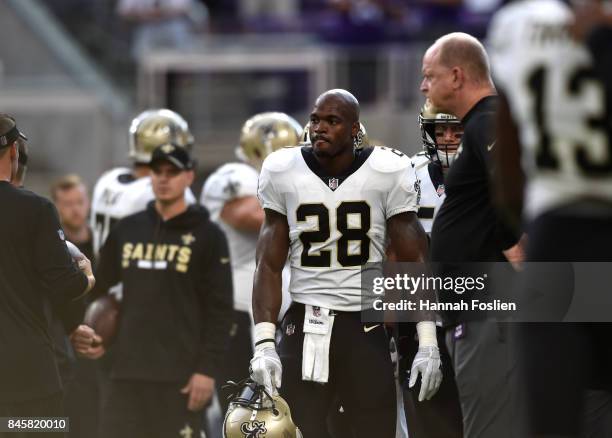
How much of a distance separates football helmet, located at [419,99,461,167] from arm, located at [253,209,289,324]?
3.09 feet

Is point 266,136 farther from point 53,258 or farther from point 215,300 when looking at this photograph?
point 53,258

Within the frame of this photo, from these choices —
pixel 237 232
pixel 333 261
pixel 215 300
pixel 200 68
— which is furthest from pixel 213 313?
pixel 200 68

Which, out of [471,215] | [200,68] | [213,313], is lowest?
[471,215]

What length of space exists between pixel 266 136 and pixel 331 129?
9.41 ft

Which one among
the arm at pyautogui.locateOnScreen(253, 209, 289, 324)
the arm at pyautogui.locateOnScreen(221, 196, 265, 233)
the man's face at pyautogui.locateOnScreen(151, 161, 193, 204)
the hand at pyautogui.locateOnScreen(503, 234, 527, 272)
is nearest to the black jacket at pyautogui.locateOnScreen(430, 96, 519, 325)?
the hand at pyautogui.locateOnScreen(503, 234, 527, 272)

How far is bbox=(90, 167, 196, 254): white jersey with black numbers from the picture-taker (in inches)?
318

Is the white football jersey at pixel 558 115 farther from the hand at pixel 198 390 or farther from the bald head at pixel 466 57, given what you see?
the hand at pixel 198 390

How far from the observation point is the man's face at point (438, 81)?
5.59 meters

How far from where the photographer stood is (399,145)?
1686 cm

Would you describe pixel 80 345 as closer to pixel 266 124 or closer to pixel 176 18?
pixel 266 124

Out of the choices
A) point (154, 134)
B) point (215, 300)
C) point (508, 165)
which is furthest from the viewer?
point (154, 134)

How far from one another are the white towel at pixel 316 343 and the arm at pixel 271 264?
146 millimetres

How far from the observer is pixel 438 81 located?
561 centimetres

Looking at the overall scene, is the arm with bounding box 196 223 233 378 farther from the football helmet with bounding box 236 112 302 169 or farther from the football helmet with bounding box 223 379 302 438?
the football helmet with bounding box 223 379 302 438
